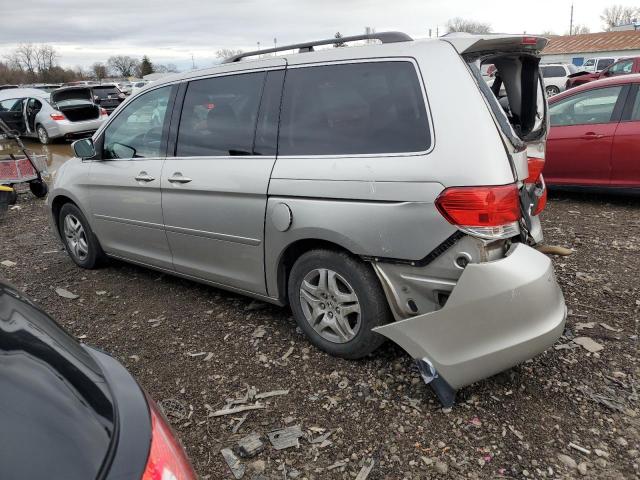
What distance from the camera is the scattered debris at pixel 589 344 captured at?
323cm

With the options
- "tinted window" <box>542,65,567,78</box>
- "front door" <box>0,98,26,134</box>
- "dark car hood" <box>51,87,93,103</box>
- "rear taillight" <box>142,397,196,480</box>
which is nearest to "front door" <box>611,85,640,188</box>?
"rear taillight" <box>142,397,196,480</box>

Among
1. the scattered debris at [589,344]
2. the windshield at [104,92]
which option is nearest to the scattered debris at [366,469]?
the scattered debris at [589,344]

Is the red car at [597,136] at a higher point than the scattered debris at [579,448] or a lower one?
higher

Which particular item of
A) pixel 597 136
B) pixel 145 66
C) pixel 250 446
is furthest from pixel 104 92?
pixel 145 66

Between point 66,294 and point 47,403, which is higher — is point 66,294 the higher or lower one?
the lower one

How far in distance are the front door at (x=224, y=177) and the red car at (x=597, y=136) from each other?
4.73 metres

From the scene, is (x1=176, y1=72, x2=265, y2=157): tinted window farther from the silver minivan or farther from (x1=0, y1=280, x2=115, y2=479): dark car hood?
(x1=0, y1=280, x2=115, y2=479): dark car hood

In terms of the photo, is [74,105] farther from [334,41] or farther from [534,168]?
[534,168]

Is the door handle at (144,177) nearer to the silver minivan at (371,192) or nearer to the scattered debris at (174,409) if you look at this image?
the silver minivan at (371,192)

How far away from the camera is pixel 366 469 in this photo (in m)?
2.38

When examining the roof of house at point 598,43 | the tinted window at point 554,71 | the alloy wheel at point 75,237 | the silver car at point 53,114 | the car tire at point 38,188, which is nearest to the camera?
the alloy wheel at point 75,237

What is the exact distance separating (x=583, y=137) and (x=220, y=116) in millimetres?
4902

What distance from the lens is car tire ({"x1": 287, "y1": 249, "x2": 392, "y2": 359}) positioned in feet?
9.45

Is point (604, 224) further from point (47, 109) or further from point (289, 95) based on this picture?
point (47, 109)
